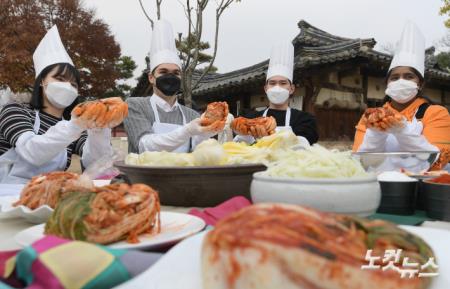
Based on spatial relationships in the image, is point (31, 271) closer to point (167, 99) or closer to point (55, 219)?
point (55, 219)

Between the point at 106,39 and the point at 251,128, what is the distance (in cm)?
1256

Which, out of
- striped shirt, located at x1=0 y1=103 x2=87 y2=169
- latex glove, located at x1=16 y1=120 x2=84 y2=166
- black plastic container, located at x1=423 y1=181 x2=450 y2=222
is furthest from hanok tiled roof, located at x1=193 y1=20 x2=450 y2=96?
black plastic container, located at x1=423 y1=181 x2=450 y2=222

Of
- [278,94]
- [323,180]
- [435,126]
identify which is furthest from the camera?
[278,94]

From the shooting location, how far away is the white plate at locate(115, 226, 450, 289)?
64cm

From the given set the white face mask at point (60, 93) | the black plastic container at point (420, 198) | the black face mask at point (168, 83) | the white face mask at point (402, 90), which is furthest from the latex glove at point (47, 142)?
the white face mask at point (402, 90)

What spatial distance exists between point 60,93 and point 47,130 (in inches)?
Answer: 12.7

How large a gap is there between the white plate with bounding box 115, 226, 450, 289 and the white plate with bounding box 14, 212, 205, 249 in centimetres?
15

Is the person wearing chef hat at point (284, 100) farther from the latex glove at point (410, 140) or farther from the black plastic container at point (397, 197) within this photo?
the black plastic container at point (397, 197)

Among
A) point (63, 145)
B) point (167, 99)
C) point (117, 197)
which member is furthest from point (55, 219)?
point (167, 99)

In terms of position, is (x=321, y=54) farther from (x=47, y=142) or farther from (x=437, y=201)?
Answer: (x=437, y=201)

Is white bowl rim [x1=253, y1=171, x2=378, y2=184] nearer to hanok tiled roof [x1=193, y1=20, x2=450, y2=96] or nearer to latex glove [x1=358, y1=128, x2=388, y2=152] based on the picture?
latex glove [x1=358, y1=128, x2=388, y2=152]

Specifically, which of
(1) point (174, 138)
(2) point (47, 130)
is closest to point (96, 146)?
(2) point (47, 130)

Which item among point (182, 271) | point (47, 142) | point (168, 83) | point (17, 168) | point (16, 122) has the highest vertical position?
point (168, 83)

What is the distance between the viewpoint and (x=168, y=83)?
10.8 feet
